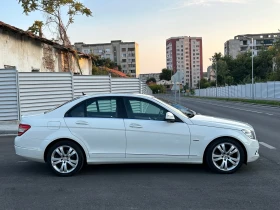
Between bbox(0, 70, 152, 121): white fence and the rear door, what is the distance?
27.6ft

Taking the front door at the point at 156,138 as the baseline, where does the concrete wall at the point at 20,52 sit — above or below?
above

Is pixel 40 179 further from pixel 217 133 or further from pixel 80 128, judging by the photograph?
pixel 217 133

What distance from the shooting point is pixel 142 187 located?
17.0ft

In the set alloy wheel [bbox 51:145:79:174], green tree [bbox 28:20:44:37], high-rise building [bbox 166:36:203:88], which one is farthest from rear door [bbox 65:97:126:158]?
high-rise building [bbox 166:36:203:88]

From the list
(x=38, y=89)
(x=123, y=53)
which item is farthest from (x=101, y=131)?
(x=123, y=53)

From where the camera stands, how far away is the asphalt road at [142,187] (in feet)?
14.7

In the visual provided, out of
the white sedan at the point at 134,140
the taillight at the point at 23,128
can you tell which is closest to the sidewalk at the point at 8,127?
the taillight at the point at 23,128

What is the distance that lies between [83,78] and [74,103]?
385 inches

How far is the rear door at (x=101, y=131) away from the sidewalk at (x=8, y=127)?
22.2 feet

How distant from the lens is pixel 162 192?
4.91 metres

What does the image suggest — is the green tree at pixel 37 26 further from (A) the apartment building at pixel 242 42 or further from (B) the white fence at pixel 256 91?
(A) the apartment building at pixel 242 42

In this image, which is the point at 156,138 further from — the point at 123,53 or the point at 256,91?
the point at 123,53

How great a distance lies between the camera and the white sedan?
5.77 metres

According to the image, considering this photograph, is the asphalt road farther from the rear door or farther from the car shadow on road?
the rear door
